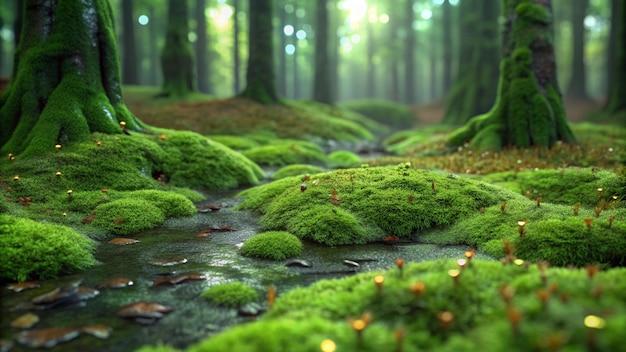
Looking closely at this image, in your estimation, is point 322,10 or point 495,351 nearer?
point 495,351

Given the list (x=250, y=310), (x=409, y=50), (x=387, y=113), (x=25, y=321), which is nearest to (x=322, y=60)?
(x=387, y=113)

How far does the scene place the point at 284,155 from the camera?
15227 millimetres

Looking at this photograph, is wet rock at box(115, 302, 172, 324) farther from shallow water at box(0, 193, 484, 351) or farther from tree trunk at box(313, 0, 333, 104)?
tree trunk at box(313, 0, 333, 104)

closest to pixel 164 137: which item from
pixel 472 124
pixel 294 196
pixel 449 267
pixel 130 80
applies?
pixel 294 196

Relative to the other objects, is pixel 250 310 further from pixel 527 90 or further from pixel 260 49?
pixel 260 49

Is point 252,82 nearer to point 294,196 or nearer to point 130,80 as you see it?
point 130,80

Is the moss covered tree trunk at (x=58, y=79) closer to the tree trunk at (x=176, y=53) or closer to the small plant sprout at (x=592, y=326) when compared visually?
the small plant sprout at (x=592, y=326)

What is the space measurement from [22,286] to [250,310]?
260 cm

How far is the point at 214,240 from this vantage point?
22.3 ft

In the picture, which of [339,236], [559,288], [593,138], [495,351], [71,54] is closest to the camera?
[495,351]

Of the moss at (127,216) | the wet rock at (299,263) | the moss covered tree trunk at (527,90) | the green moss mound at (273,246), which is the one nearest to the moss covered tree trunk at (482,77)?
the moss covered tree trunk at (527,90)

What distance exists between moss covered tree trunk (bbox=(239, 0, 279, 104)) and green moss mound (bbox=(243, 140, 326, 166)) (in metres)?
8.88

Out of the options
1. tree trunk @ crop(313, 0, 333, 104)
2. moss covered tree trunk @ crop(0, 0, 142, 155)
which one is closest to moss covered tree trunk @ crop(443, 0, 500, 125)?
tree trunk @ crop(313, 0, 333, 104)

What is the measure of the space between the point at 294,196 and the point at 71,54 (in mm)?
6333
